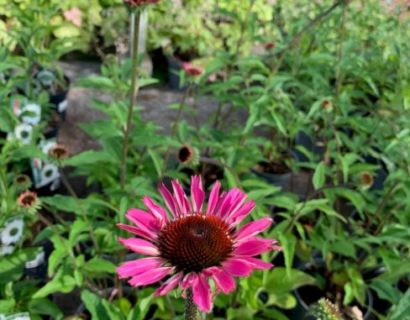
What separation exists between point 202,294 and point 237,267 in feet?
0.19

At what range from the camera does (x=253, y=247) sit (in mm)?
633

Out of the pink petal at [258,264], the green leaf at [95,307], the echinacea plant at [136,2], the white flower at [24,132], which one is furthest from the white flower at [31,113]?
the pink petal at [258,264]

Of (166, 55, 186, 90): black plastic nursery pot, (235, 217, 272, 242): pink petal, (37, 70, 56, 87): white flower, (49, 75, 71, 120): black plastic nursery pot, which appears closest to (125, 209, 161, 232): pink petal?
(235, 217, 272, 242): pink petal

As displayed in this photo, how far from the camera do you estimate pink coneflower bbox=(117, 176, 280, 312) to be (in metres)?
0.60

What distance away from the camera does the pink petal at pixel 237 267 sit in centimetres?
59

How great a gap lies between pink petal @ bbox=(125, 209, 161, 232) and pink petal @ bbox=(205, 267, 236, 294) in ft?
0.39

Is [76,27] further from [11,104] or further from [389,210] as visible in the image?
→ [389,210]

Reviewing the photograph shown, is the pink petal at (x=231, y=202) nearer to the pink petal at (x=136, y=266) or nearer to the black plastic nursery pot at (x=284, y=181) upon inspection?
the pink petal at (x=136, y=266)

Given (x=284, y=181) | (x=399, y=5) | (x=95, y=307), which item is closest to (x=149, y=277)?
(x=95, y=307)

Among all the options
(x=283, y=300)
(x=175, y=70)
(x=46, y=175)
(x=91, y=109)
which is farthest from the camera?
(x=175, y=70)

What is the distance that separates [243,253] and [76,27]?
2827 mm

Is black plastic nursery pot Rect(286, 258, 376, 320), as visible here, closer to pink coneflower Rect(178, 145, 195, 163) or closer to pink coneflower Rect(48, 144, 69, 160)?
pink coneflower Rect(178, 145, 195, 163)

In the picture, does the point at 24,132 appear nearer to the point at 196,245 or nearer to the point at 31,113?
the point at 31,113

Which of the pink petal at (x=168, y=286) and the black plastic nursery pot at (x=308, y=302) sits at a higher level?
the pink petal at (x=168, y=286)
